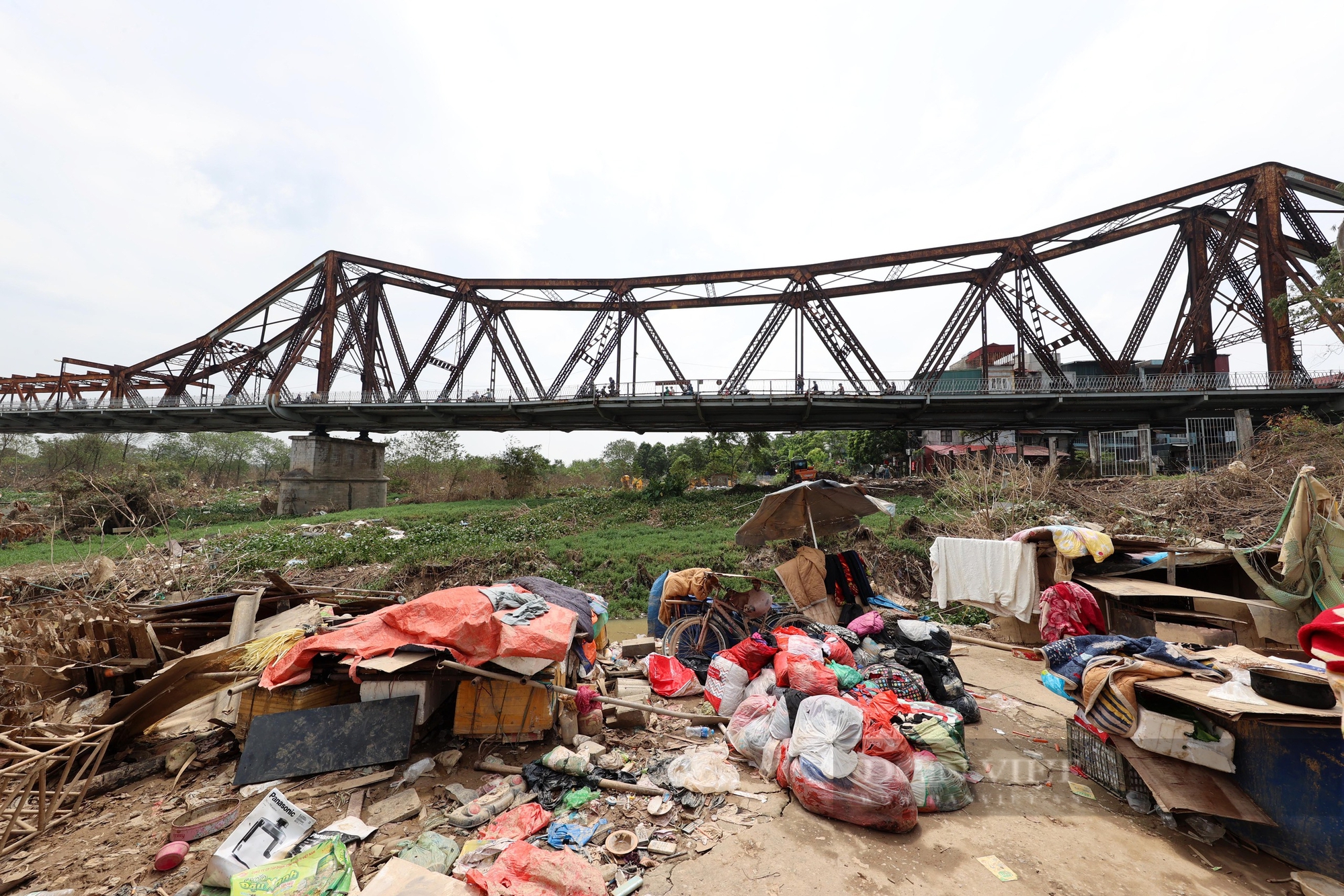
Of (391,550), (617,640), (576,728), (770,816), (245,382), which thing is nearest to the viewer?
(770,816)

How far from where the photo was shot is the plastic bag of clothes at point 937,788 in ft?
11.1

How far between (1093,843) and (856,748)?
1.41 meters

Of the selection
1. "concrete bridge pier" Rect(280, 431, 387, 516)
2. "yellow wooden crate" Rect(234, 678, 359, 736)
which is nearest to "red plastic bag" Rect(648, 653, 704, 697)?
"yellow wooden crate" Rect(234, 678, 359, 736)

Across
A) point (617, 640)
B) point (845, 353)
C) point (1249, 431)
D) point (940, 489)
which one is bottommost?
point (617, 640)

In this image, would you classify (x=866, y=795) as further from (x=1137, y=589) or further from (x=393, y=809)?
(x=1137, y=589)

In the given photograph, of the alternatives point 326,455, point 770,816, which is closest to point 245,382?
point 326,455

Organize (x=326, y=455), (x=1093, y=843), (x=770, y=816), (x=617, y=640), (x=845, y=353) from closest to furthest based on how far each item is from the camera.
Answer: (x=1093, y=843), (x=770, y=816), (x=617, y=640), (x=845, y=353), (x=326, y=455)

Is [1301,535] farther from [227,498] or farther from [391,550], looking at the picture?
[227,498]

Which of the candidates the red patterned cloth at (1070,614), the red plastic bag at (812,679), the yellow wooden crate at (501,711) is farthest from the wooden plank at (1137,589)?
the yellow wooden crate at (501,711)

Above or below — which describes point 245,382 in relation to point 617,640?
above

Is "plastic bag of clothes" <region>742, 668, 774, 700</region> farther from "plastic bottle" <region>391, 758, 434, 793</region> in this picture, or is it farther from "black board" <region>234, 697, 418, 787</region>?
"black board" <region>234, 697, 418, 787</region>

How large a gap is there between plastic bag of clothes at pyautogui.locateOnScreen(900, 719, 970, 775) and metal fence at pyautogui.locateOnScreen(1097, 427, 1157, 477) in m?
18.5

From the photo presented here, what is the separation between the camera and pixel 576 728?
4.20 metres

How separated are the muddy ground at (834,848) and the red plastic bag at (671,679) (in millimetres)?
1561
